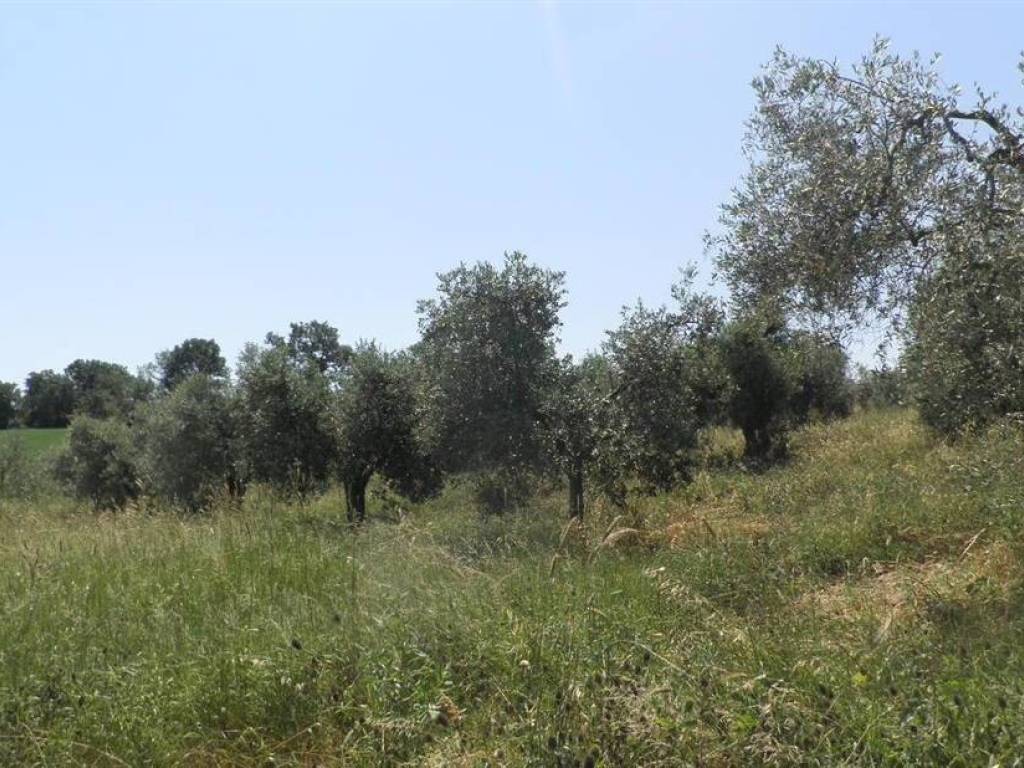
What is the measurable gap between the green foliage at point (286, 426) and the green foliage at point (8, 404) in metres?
65.9

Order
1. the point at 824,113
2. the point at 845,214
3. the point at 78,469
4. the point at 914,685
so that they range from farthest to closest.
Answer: the point at 78,469 → the point at 824,113 → the point at 845,214 → the point at 914,685

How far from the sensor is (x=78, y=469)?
90.0 ft

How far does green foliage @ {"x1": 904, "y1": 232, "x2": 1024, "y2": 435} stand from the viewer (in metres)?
6.89

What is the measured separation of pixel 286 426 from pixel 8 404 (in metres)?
68.9

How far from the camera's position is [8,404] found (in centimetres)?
7569

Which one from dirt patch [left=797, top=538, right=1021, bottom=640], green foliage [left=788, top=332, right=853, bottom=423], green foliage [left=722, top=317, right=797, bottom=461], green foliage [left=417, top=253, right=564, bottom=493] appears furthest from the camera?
green foliage [left=788, top=332, right=853, bottom=423]

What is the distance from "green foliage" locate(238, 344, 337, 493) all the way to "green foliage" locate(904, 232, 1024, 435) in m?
11.8

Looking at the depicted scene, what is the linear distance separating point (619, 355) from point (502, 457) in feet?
7.71

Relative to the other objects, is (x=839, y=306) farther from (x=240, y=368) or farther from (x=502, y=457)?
(x=240, y=368)

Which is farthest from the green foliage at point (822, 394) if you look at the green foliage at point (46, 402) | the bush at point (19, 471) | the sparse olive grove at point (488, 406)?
the green foliage at point (46, 402)

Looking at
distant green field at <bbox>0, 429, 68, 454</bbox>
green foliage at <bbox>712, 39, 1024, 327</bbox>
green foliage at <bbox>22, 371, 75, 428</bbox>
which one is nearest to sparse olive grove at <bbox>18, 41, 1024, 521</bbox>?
green foliage at <bbox>712, 39, 1024, 327</bbox>

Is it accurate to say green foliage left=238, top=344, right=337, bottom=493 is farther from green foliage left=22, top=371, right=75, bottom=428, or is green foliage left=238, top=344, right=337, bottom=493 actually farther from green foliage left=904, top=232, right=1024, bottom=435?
green foliage left=22, top=371, right=75, bottom=428

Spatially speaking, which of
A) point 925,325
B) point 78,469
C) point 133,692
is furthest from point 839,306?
point 78,469

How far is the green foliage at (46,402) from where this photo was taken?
7581 centimetres
